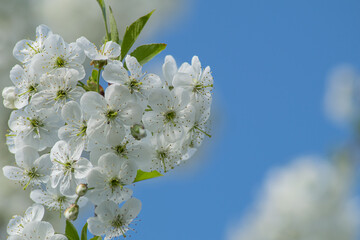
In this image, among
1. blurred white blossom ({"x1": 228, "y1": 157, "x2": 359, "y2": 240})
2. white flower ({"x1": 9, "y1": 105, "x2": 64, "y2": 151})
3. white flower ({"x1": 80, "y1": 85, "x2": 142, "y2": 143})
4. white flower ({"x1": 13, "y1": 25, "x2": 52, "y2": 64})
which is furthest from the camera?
blurred white blossom ({"x1": 228, "y1": 157, "x2": 359, "y2": 240})

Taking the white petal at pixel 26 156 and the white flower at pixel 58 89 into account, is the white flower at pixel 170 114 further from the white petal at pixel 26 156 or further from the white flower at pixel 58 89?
the white petal at pixel 26 156

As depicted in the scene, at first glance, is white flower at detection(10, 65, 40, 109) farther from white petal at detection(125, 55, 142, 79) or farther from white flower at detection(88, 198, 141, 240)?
white flower at detection(88, 198, 141, 240)

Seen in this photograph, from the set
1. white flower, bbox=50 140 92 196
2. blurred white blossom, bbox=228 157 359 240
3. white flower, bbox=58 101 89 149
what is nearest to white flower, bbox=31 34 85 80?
white flower, bbox=58 101 89 149

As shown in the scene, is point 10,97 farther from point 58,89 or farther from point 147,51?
point 147,51

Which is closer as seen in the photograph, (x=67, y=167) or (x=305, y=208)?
(x=67, y=167)

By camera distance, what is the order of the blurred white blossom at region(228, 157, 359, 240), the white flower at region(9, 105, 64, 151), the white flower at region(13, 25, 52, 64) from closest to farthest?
the white flower at region(9, 105, 64, 151)
the white flower at region(13, 25, 52, 64)
the blurred white blossom at region(228, 157, 359, 240)

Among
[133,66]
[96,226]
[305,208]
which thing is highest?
[305,208]

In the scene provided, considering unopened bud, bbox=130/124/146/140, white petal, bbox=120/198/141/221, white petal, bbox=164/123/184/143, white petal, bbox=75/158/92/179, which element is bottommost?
white petal, bbox=120/198/141/221

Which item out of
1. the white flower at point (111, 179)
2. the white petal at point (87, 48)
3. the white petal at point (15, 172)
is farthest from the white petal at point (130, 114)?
the white petal at point (15, 172)

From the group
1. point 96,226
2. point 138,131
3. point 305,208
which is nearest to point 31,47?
point 138,131
